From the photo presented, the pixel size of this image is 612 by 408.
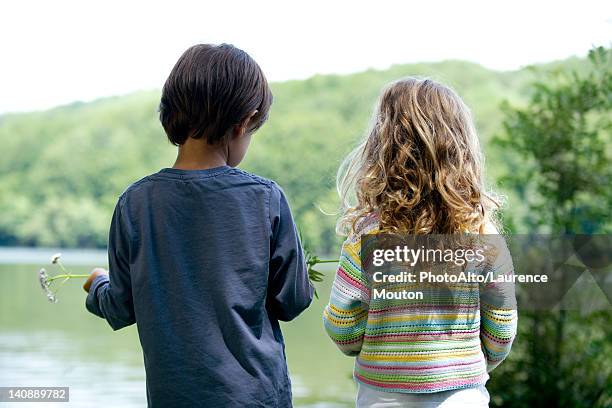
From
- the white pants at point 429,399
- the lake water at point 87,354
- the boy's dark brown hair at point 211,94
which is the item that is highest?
the boy's dark brown hair at point 211,94

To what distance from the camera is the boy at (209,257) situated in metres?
1.17

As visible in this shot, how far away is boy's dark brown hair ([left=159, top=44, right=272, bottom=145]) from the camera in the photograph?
1.22 m

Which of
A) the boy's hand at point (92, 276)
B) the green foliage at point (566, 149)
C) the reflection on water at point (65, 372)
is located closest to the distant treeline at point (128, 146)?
the reflection on water at point (65, 372)

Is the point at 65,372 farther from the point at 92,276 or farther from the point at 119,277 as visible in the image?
the point at 119,277

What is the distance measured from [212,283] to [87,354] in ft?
15.9

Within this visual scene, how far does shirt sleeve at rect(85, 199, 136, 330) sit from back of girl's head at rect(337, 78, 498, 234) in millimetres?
328

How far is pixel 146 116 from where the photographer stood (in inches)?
311

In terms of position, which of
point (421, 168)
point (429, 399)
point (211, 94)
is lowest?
point (429, 399)

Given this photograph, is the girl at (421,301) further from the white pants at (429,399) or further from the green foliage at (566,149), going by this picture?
the green foliage at (566,149)

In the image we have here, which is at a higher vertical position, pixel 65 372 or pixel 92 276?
pixel 92 276

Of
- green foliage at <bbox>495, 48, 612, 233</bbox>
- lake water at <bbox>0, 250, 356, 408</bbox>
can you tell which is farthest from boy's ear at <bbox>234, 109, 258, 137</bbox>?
lake water at <bbox>0, 250, 356, 408</bbox>

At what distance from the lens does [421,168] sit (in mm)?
1291

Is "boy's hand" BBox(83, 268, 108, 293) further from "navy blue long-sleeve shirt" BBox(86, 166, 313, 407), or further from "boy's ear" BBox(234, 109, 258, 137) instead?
"boy's ear" BBox(234, 109, 258, 137)

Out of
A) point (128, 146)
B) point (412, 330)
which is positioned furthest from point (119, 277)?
point (128, 146)
